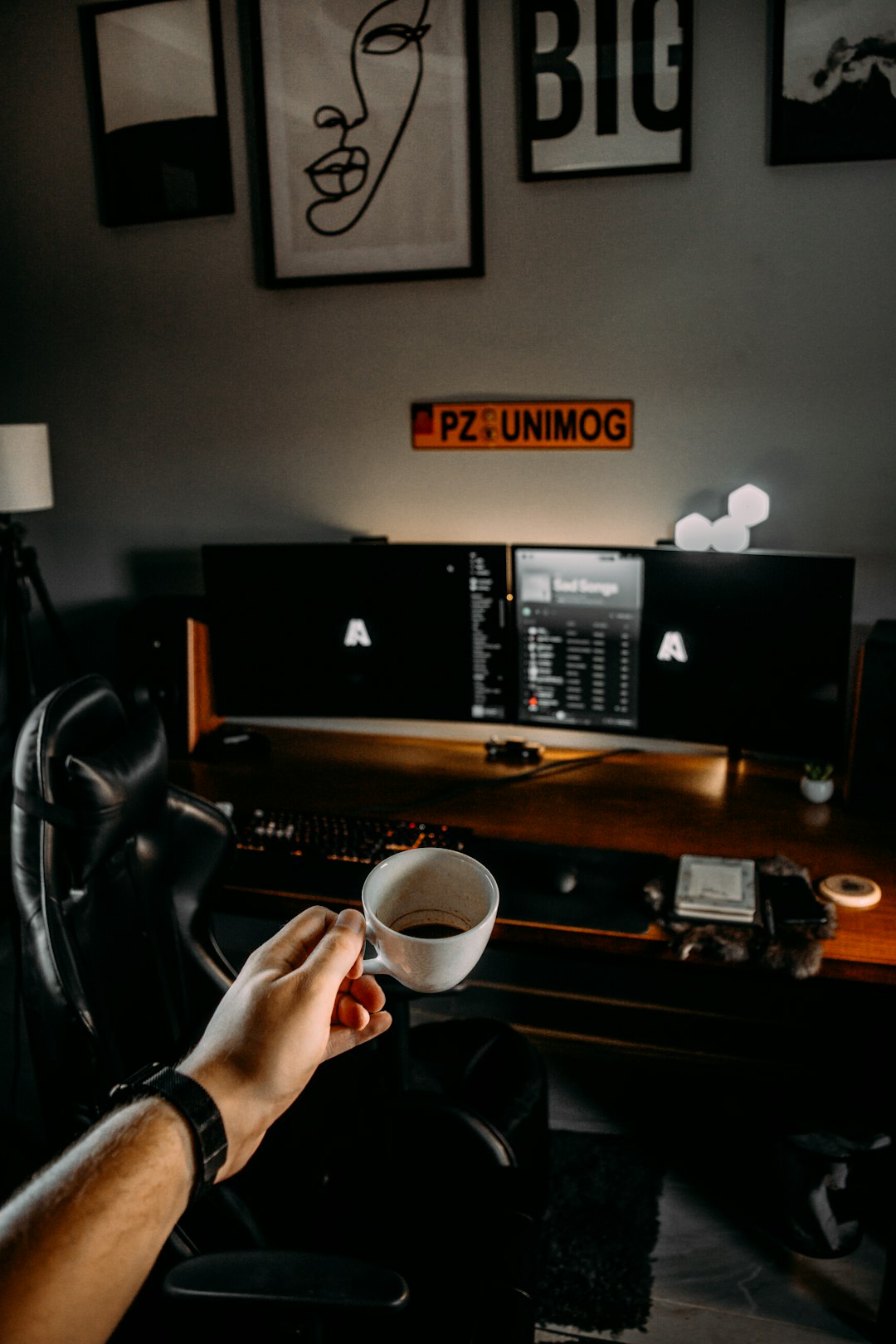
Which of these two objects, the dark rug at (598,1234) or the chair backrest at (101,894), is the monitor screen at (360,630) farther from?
the dark rug at (598,1234)

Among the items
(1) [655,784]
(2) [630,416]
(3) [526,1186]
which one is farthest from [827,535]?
(3) [526,1186]

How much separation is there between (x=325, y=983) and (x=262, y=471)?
1882 millimetres

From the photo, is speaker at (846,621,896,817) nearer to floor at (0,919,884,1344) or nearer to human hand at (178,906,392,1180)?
floor at (0,919,884,1344)

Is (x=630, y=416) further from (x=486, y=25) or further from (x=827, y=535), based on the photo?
(x=486, y=25)

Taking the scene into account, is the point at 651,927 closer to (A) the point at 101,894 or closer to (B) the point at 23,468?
(A) the point at 101,894

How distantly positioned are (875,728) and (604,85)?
142 centimetres

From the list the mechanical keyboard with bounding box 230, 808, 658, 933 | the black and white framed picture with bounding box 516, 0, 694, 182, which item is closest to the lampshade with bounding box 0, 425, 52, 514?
the mechanical keyboard with bounding box 230, 808, 658, 933

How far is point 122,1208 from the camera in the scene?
→ 0.70 metres

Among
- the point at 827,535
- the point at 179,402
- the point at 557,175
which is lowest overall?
the point at 827,535

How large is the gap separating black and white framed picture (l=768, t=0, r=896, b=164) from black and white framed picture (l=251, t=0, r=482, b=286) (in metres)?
0.63

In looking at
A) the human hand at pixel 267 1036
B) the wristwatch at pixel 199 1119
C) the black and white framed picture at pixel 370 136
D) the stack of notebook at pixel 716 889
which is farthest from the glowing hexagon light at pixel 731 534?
the wristwatch at pixel 199 1119

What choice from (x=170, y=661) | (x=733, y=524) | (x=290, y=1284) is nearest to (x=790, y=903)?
(x=733, y=524)

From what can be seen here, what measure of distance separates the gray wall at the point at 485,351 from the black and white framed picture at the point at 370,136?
52mm

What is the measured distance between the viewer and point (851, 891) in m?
1.67
